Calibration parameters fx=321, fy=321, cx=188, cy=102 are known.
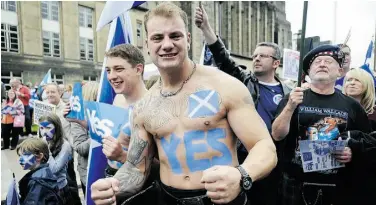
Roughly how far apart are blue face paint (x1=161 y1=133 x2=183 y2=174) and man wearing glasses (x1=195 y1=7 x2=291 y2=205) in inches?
52.6

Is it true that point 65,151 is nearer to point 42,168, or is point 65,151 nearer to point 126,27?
point 42,168

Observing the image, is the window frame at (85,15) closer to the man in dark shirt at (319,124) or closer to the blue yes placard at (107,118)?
the blue yes placard at (107,118)

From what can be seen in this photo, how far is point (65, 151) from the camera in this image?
3.63 m

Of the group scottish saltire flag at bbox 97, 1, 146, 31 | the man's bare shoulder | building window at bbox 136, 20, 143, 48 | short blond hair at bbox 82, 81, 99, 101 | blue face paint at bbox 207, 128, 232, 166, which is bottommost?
blue face paint at bbox 207, 128, 232, 166

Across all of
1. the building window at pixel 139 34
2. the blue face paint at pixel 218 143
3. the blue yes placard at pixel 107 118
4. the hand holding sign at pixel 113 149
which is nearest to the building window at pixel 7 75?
the building window at pixel 139 34

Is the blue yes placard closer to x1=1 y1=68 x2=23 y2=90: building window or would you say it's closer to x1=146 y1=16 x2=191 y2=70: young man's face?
x1=146 y1=16 x2=191 y2=70: young man's face

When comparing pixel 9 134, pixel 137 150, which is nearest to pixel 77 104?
pixel 137 150

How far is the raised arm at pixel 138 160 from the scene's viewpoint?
79.0 inches

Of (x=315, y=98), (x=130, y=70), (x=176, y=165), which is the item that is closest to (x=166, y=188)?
(x=176, y=165)

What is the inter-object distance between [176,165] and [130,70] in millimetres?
1274

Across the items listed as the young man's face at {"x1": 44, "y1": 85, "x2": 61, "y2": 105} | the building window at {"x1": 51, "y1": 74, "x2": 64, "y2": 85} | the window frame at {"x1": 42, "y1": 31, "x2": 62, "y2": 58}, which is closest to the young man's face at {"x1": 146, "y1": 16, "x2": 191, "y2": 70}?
the young man's face at {"x1": 44, "y1": 85, "x2": 61, "y2": 105}

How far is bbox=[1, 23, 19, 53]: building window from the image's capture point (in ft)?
70.1

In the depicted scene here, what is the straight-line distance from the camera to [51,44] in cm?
2384

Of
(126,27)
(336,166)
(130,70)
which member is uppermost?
(126,27)
